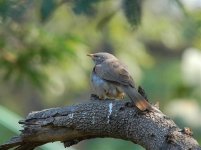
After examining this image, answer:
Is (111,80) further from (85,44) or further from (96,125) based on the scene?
(85,44)

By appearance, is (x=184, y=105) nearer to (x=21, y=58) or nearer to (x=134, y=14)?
(x=21, y=58)

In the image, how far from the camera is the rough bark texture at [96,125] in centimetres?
505

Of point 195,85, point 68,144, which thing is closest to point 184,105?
point 195,85

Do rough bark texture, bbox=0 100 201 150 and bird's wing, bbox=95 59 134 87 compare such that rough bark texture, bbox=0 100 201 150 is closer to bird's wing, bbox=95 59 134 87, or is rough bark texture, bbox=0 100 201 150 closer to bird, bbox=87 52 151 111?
bird, bbox=87 52 151 111

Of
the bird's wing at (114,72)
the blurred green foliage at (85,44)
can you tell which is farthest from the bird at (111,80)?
the blurred green foliage at (85,44)

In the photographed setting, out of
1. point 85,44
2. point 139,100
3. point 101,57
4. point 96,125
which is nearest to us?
point 139,100

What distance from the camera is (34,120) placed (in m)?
5.46

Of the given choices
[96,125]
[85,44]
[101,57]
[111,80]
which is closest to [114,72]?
[111,80]

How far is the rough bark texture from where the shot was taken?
5055 millimetres

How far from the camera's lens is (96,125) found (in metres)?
5.33

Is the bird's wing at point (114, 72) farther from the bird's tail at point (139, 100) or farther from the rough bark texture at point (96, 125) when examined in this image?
the rough bark texture at point (96, 125)

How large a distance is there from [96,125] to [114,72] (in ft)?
2.23

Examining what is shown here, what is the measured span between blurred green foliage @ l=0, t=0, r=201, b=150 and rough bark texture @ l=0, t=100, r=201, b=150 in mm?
634

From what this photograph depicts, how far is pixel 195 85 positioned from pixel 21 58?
6.99 feet
